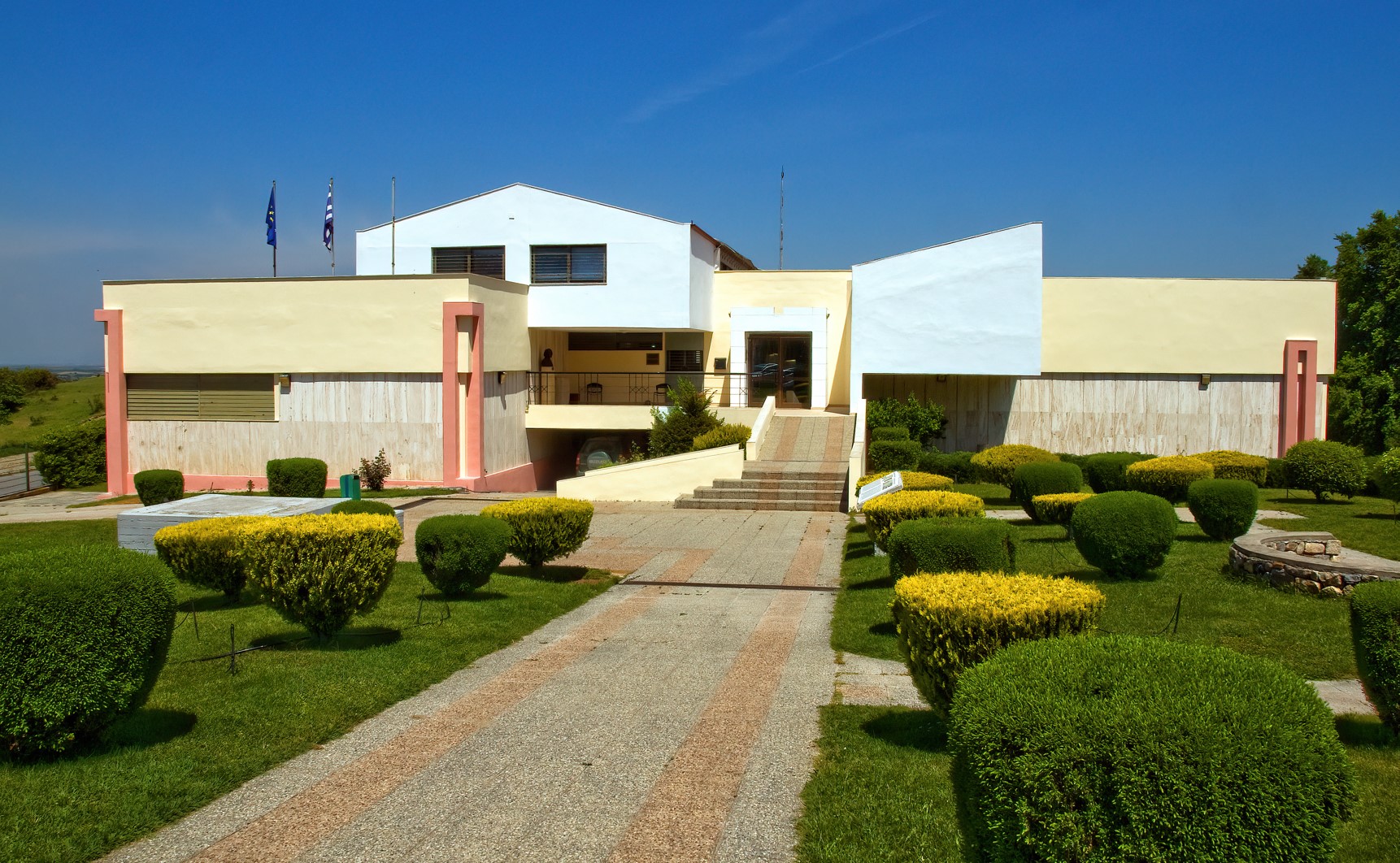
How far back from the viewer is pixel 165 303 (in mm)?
26500

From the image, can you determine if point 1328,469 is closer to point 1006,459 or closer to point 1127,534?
point 1006,459

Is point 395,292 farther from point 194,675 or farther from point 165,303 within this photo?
point 194,675

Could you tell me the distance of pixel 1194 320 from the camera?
93.5ft

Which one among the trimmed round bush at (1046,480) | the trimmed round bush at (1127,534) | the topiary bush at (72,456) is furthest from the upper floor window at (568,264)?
the trimmed round bush at (1127,534)

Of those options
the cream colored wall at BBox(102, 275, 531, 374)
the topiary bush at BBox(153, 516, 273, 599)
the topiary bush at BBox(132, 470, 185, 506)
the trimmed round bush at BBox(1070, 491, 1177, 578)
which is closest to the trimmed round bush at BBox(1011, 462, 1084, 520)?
the trimmed round bush at BBox(1070, 491, 1177, 578)

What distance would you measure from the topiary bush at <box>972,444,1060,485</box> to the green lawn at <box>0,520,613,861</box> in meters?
12.0

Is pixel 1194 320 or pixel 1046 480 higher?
pixel 1194 320

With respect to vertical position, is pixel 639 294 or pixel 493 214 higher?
pixel 493 214

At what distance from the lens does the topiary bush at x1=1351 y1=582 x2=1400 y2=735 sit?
20.3 feet

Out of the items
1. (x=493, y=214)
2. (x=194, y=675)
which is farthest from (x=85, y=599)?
(x=493, y=214)

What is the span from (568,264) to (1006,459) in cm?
1365

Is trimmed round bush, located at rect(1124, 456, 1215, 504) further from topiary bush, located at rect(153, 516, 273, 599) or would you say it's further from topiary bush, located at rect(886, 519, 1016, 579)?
topiary bush, located at rect(153, 516, 273, 599)

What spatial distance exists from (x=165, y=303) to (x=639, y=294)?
468 inches

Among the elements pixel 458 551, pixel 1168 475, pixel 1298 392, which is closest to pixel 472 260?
pixel 1168 475
